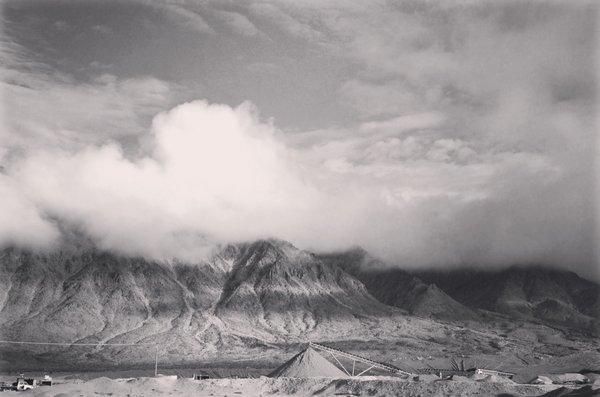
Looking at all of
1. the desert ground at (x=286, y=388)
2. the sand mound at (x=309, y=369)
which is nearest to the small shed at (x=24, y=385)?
the desert ground at (x=286, y=388)

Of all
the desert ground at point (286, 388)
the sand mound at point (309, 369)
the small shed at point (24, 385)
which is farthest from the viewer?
the sand mound at point (309, 369)

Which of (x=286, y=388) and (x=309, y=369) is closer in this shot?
(x=286, y=388)

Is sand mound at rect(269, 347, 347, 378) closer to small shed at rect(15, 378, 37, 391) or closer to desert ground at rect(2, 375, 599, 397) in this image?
desert ground at rect(2, 375, 599, 397)

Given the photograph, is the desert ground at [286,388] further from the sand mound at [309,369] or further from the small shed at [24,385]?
the sand mound at [309,369]

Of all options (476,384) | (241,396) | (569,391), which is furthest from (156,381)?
(569,391)

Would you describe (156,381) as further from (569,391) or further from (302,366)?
(569,391)

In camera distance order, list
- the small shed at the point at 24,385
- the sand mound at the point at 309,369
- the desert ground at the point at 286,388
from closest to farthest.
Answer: the desert ground at the point at 286,388 < the small shed at the point at 24,385 < the sand mound at the point at 309,369

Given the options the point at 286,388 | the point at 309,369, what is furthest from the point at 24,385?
the point at 309,369

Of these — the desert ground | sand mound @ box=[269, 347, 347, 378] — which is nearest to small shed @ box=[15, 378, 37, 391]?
the desert ground

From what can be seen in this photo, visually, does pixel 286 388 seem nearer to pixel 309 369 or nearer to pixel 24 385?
pixel 309 369
